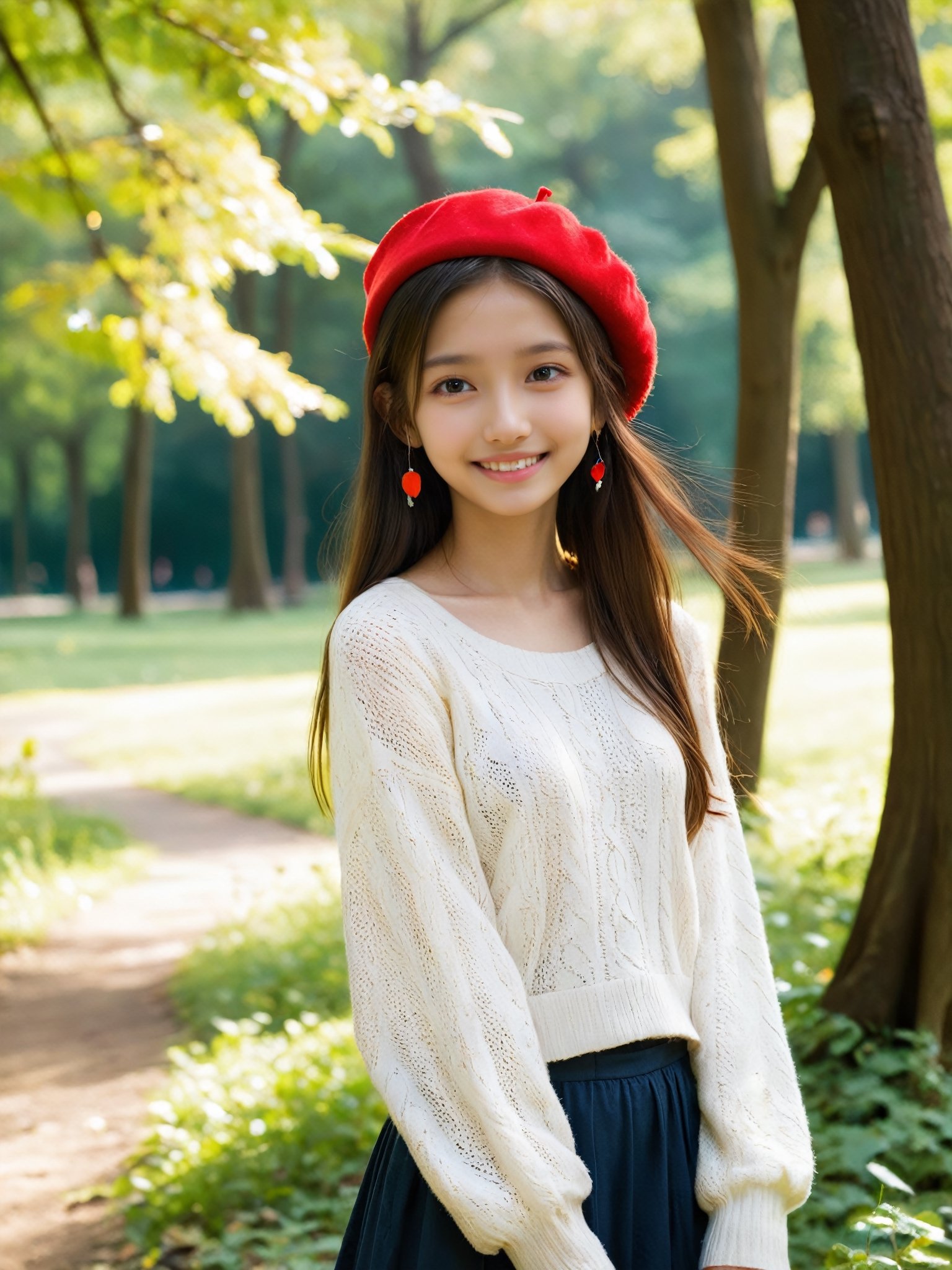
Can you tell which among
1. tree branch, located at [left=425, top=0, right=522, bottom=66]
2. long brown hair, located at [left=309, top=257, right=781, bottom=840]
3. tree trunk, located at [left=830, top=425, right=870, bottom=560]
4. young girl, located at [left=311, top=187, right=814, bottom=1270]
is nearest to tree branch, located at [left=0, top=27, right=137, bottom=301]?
long brown hair, located at [left=309, top=257, right=781, bottom=840]

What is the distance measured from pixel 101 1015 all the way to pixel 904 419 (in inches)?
166

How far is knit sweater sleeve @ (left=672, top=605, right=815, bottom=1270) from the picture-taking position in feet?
6.09

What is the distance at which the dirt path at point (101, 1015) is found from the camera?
13.4 ft

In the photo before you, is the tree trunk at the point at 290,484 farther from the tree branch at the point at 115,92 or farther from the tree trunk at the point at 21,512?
the tree branch at the point at 115,92

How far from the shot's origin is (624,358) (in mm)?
2113

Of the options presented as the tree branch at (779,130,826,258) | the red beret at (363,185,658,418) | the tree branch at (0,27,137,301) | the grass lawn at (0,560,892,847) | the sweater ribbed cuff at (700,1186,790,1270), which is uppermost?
the tree branch at (0,27,137,301)

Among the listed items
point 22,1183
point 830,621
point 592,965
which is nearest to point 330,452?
point 830,621

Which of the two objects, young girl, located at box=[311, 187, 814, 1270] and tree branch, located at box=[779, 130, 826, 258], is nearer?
young girl, located at box=[311, 187, 814, 1270]

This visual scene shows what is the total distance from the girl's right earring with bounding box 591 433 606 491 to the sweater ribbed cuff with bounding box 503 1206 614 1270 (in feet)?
3.54

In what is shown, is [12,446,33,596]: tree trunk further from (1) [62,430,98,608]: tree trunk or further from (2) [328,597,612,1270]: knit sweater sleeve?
(2) [328,597,612,1270]: knit sweater sleeve

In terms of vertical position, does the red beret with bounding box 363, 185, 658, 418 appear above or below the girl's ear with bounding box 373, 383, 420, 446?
above

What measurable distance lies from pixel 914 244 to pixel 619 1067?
213 centimetres

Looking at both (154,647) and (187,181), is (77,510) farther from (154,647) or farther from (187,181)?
(187,181)

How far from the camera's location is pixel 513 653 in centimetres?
197
